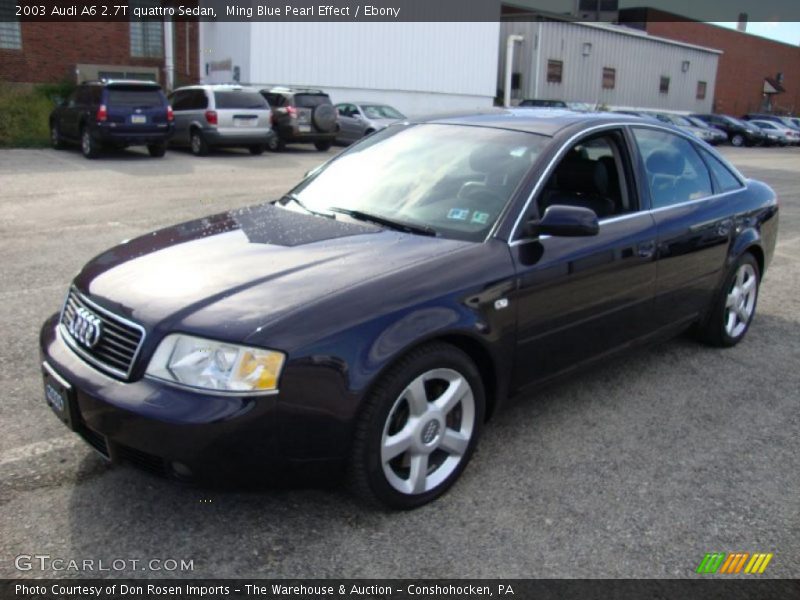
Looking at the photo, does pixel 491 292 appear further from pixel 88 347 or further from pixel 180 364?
pixel 88 347

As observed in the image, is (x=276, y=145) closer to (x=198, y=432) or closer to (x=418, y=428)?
(x=418, y=428)

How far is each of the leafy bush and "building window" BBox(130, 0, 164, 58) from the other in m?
8.77

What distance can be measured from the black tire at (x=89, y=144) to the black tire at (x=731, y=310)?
1416 cm

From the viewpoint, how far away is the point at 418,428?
3025 millimetres

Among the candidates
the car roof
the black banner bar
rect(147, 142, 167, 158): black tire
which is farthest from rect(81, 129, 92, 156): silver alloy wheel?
the black banner bar

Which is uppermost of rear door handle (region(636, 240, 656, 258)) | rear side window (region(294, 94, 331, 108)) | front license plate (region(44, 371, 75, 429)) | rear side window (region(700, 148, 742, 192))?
rear side window (region(294, 94, 331, 108))

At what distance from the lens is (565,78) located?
1635 inches

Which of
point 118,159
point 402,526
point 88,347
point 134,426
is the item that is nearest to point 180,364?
point 134,426

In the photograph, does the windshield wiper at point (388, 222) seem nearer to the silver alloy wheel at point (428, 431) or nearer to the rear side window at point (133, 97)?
the silver alloy wheel at point (428, 431)

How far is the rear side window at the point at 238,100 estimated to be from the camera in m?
17.6

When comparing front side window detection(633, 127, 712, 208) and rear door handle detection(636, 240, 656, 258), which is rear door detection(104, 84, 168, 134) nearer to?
front side window detection(633, 127, 712, 208)

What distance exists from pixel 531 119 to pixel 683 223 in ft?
3.62

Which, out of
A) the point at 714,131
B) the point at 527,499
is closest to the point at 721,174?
the point at 527,499

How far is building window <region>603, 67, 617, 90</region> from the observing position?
4384 centimetres
